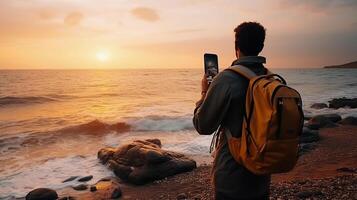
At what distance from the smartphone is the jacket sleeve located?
360 millimetres

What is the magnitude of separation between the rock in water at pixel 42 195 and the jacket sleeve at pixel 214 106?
25.7ft

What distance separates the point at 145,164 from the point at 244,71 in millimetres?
8889

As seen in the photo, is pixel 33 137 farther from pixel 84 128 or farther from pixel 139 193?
pixel 139 193

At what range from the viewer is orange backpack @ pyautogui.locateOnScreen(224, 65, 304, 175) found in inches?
97.3

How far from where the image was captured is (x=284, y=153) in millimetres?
2529

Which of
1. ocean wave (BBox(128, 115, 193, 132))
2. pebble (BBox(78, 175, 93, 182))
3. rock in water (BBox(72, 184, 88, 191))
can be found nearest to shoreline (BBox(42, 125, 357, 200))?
rock in water (BBox(72, 184, 88, 191))

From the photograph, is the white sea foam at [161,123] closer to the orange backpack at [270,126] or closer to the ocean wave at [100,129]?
the ocean wave at [100,129]

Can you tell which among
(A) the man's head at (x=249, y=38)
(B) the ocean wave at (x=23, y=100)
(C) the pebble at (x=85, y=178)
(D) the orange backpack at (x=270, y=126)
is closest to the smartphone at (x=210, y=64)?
(A) the man's head at (x=249, y=38)

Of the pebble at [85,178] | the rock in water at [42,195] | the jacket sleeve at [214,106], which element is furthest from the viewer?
A: the pebble at [85,178]

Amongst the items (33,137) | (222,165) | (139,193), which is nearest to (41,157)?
(33,137)

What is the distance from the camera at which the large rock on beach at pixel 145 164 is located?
10891 mm

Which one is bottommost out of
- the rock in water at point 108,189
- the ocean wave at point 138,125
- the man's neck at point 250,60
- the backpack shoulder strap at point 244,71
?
the ocean wave at point 138,125

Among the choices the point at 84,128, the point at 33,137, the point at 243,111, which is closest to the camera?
the point at 243,111

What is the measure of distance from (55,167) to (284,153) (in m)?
11.4
